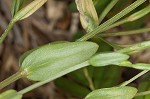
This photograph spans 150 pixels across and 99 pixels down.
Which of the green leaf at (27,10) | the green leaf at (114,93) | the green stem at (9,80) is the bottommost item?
the green leaf at (114,93)

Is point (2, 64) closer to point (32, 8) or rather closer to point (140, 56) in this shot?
point (140, 56)

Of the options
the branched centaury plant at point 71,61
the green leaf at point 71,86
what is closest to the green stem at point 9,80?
the branched centaury plant at point 71,61

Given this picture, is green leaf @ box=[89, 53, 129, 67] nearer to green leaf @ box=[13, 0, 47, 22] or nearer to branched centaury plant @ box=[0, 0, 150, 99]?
branched centaury plant @ box=[0, 0, 150, 99]

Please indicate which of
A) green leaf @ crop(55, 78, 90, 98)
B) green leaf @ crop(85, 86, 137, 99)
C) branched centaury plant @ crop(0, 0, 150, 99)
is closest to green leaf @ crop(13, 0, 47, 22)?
branched centaury plant @ crop(0, 0, 150, 99)

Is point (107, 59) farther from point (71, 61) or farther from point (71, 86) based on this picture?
point (71, 86)

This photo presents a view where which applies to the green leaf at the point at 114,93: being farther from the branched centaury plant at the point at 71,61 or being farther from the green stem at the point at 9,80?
the green stem at the point at 9,80

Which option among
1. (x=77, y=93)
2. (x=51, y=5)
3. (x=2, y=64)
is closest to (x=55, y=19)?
(x=51, y=5)

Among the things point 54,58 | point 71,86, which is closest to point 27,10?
point 54,58
